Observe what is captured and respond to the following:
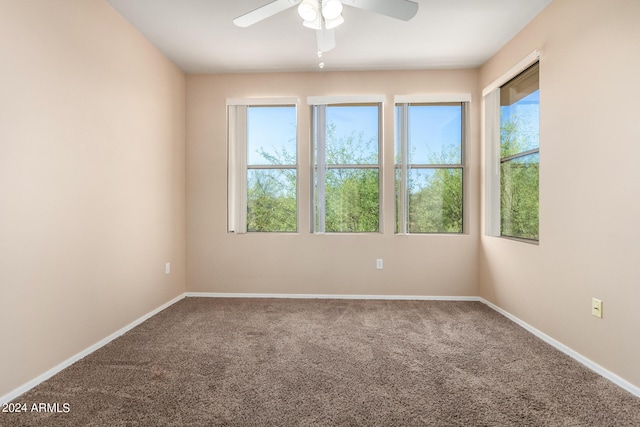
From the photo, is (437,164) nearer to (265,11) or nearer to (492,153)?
(492,153)

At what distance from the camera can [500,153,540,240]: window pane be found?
2773 millimetres

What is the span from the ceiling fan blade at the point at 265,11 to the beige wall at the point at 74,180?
46.8 inches

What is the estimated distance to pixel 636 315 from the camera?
181 centimetres

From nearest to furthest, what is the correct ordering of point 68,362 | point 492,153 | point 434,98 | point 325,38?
point 68,362, point 325,38, point 492,153, point 434,98

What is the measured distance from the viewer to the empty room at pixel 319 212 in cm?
179

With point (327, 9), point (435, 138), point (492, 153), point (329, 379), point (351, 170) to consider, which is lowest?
point (329, 379)

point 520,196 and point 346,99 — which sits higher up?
point 346,99

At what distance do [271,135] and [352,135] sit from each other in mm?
974

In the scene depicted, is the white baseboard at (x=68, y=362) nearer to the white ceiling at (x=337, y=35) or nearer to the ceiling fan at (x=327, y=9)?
the ceiling fan at (x=327, y=9)

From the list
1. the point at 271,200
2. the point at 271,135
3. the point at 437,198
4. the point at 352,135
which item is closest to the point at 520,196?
the point at 437,198

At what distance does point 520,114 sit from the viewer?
2.96 metres

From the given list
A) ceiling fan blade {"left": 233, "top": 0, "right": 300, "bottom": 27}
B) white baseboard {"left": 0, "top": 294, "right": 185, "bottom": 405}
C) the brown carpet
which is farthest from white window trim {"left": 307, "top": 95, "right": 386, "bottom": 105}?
white baseboard {"left": 0, "top": 294, "right": 185, "bottom": 405}

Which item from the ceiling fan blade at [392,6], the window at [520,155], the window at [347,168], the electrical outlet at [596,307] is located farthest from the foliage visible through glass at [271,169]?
the electrical outlet at [596,307]

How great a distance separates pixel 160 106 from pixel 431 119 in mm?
2978
